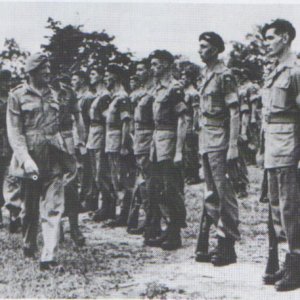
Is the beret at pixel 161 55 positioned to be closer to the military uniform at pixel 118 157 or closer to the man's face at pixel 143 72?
the man's face at pixel 143 72

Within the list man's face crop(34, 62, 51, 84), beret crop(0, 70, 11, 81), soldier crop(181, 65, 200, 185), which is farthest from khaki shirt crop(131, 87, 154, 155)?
soldier crop(181, 65, 200, 185)

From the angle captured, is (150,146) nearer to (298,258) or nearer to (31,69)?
(31,69)

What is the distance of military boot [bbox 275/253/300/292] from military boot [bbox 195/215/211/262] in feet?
4.24

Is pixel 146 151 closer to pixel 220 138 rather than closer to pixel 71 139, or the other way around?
pixel 71 139

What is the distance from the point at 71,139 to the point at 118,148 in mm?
1432

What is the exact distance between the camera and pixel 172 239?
21.9ft

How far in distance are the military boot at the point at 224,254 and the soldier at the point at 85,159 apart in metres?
4.04

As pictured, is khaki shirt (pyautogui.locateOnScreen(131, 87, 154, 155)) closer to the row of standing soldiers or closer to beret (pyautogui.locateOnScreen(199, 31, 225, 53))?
the row of standing soldiers

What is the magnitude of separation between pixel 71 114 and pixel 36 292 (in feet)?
9.44

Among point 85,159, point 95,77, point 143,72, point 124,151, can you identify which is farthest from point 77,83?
point 124,151

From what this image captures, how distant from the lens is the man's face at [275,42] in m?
4.83

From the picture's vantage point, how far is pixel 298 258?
4.70 m

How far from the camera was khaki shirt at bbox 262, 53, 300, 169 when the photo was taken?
4.71 metres

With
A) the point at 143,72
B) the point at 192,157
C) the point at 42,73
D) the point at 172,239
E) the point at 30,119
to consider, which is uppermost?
the point at 143,72
